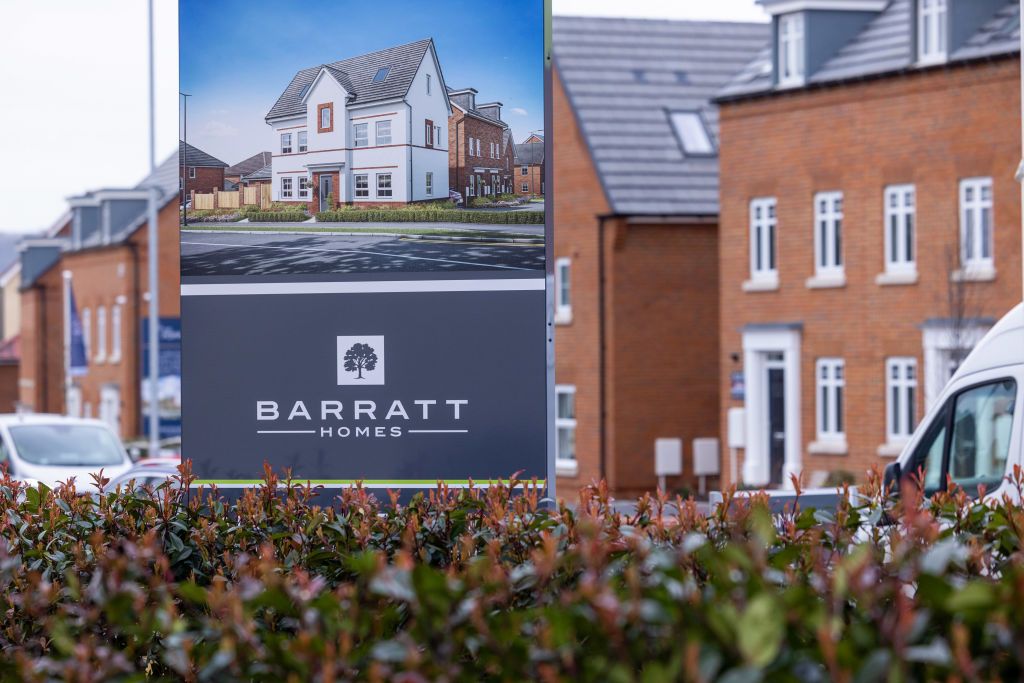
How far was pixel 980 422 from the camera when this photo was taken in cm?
945

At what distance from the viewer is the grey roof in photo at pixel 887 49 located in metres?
32.1

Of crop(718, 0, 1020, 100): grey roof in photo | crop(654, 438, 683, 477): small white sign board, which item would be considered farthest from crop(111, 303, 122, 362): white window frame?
crop(718, 0, 1020, 100): grey roof in photo

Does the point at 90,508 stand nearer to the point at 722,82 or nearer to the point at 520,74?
the point at 520,74

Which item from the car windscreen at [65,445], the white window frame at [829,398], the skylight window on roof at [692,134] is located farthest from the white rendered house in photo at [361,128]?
the skylight window on roof at [692,134]

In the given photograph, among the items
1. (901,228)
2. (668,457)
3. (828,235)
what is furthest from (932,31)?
(668,457)

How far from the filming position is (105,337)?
61.3 metres

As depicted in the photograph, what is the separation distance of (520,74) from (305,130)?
0.87 m

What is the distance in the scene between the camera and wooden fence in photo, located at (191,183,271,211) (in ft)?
22.1

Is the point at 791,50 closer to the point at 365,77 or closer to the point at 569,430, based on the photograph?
the point at 569,430

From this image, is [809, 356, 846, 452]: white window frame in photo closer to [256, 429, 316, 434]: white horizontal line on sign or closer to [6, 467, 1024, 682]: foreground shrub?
[256, 429, 316, 434]: white horizontal line on sign

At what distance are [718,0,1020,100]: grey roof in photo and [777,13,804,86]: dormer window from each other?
33cm

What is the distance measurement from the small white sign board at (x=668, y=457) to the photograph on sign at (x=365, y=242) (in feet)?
113

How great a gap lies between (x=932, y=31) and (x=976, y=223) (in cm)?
384

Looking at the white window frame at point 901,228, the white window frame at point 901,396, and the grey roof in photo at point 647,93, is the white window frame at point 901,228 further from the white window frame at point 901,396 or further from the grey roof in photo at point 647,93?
the grey roof in photo at point 647,93
